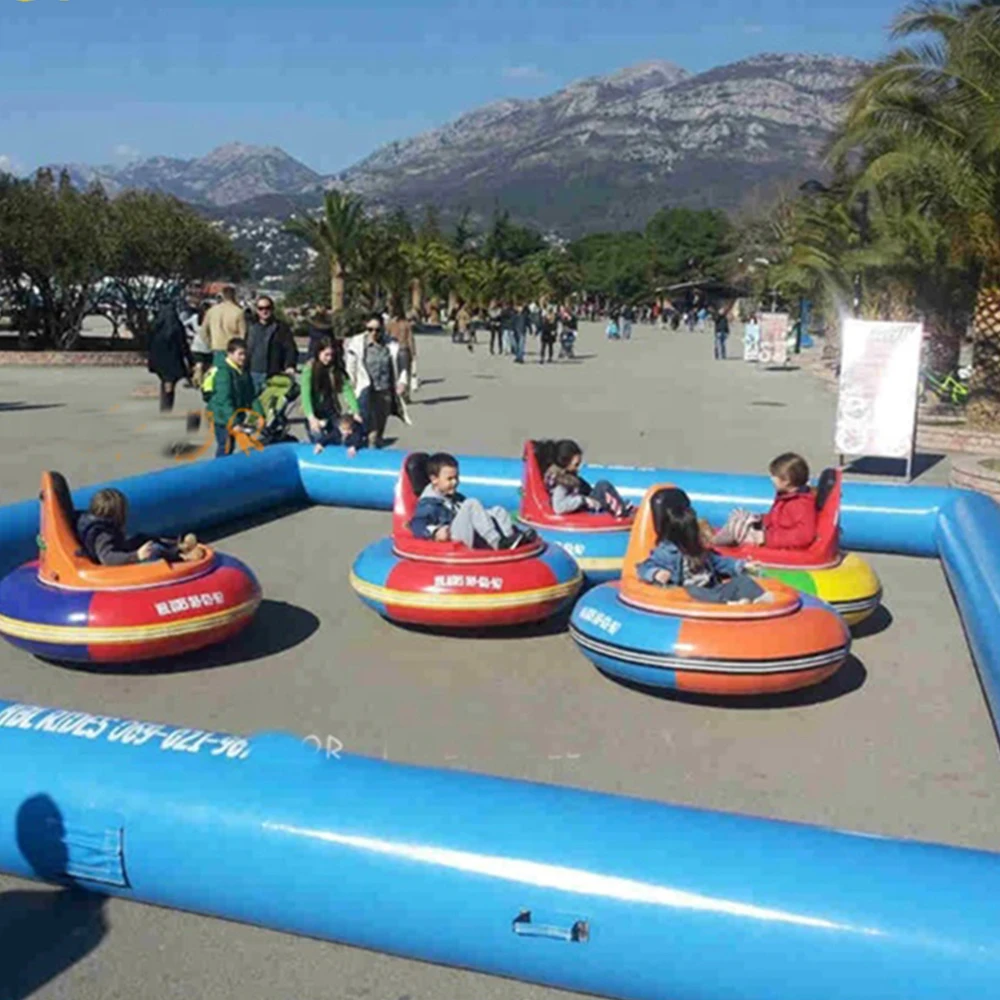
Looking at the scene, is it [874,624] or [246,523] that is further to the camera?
[246,523]

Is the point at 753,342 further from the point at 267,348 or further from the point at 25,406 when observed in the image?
the point at 267,348

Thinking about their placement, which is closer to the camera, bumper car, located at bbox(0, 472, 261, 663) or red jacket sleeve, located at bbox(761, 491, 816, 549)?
bumper car, located at bbox(0, 472, 261, 663)

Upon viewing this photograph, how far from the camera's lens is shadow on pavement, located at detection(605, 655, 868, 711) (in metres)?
6.30

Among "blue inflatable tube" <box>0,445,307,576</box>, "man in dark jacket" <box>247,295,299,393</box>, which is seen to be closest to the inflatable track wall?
"blue inflatable tube" <box>0,445,307,576</box>

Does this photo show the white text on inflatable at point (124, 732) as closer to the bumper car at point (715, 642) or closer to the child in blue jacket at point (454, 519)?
Answer: the bumper car at point (715, 642)

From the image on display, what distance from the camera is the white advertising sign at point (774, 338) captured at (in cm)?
3284

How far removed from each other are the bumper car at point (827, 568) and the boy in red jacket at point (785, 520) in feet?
0.22

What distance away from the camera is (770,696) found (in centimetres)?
638

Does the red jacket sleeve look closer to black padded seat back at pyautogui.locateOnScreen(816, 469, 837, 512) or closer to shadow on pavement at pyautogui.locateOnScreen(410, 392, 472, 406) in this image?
black padded seat back at pyautogui.locateOnScreen(816, 469, 837, 512)

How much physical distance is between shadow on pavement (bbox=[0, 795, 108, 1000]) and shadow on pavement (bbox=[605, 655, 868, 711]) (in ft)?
10.1

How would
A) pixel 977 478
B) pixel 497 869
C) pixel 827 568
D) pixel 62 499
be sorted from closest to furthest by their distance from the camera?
pixel 497 869
pixel 62 499
pixel 827 568
pixel 977 478

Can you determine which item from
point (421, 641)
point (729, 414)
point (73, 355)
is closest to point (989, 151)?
point (729, 414)

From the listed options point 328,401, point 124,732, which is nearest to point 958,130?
point 328,401

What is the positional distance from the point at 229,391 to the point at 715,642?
23.6 feet
